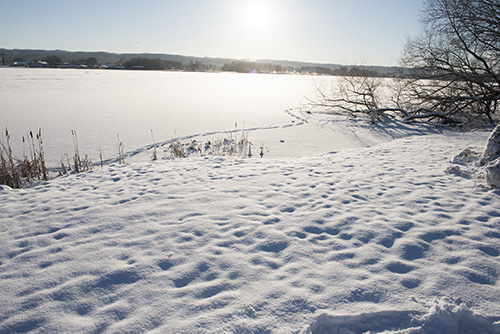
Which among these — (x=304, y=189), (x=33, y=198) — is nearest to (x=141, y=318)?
(x=304, y=189)

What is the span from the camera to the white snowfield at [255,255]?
2.06m

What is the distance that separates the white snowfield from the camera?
2.06 metres

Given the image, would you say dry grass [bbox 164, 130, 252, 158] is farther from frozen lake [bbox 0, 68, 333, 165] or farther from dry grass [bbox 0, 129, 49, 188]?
dry grass [bbox 0, 129, 49, 188]

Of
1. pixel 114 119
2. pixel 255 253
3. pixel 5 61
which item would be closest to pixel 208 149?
pixel 114 119

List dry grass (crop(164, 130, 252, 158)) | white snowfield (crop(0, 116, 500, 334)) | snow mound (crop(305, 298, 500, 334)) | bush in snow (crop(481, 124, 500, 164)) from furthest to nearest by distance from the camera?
dry grass (crop(164, 130, 252, 158)), bush in snow (crop(481, 124, 500, 164)), white snowfield (crop(0, 116, 500, 334)), snow mound (crop(305, 298, 500, 334))

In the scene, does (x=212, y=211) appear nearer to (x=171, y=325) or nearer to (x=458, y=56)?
(x=171, y=325)

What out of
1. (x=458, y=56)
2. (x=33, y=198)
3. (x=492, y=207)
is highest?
(x=458, y=56)

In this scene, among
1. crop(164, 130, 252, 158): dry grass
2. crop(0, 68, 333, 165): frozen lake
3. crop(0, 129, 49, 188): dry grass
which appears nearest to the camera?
crop(0, 129, 49, 188): dry grass

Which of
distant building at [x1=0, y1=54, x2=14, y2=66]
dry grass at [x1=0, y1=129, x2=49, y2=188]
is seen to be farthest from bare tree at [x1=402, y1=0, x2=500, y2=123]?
distant building at [x1=0, y1=54, x2=14, y2=66]

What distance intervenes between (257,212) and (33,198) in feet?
12.2

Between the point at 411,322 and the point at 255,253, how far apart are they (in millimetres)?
1450

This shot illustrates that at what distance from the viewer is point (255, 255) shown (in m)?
2.83

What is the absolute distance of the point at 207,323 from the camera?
2.00m

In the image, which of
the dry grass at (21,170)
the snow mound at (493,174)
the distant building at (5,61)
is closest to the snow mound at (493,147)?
the snow mound at (493,174)
